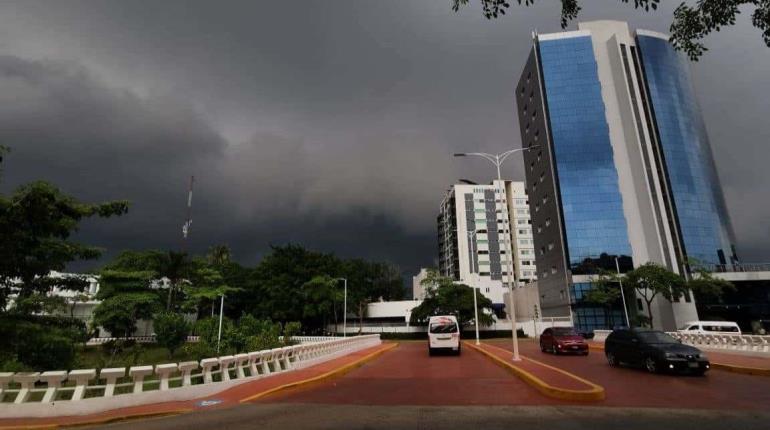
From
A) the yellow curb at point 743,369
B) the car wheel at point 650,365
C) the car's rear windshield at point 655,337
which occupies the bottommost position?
the yellow curb at point 743,369

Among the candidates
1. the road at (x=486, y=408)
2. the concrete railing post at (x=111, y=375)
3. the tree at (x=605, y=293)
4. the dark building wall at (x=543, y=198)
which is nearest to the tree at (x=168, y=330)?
the road at (x=486, y=408)

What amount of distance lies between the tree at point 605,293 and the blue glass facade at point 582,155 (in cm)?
462

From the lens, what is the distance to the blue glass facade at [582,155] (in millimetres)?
64375

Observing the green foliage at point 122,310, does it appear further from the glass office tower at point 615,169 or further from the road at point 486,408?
the glass office tower at point 615,169

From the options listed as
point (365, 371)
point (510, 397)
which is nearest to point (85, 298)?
point (365, 371)

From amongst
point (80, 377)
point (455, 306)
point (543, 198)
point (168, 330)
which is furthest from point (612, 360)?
point (543, 198)

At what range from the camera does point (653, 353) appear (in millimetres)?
14211

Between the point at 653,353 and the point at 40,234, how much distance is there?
18413 millimetres

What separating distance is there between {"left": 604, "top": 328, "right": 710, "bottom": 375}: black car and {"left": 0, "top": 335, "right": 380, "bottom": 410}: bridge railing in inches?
502

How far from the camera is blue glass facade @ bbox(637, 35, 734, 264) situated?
65500 millimetres

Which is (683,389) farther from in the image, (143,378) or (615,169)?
(615,169)

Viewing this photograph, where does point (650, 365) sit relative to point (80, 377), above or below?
below

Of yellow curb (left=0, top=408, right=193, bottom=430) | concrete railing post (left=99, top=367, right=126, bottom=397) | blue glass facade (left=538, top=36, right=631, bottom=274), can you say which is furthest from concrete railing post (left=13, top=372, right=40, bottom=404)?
blue glass facade (left=538, top=36, right=631, bottom=274)

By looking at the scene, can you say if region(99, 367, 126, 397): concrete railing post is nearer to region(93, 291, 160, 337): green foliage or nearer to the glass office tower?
region(93, 291, 160, 337): green foliage
